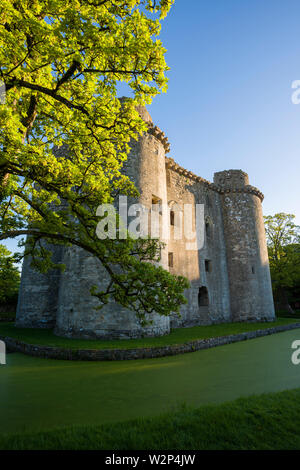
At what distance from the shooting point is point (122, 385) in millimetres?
5078

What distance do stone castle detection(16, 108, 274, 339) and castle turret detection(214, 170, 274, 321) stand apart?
0.25 feet

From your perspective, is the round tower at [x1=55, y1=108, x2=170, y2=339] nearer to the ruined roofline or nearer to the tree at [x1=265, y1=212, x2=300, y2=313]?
the ruined roofline

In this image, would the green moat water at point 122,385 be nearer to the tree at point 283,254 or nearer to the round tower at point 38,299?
the round tower at point 38,299

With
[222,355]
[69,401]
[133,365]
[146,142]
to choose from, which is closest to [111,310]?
[133,365]

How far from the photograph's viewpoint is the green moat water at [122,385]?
147 inches

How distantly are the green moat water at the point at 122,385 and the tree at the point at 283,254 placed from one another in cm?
1999

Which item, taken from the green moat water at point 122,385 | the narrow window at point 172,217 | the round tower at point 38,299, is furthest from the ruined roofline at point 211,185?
the green moat water at point 122,385

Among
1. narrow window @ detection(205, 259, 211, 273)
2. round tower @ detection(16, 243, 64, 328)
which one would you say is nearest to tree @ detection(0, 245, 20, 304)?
round tower @ detection(16, 243, 64, 328)

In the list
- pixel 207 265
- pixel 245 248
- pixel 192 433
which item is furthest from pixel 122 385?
pixel 245 248

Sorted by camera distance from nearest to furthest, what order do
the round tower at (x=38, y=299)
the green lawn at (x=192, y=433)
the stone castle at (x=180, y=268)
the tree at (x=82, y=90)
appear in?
the green lawn at (x=192, y=433)
the tree at (x=82, y=90)
the stone castle at (x=180, y=268)
the round tower at (x=38, y=299)

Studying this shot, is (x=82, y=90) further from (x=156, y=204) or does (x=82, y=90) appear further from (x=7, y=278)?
(x=7, y=278)

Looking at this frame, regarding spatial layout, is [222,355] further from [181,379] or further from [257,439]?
[257,439]

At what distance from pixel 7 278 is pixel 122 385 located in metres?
12.7

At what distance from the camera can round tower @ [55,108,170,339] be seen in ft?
31.8
